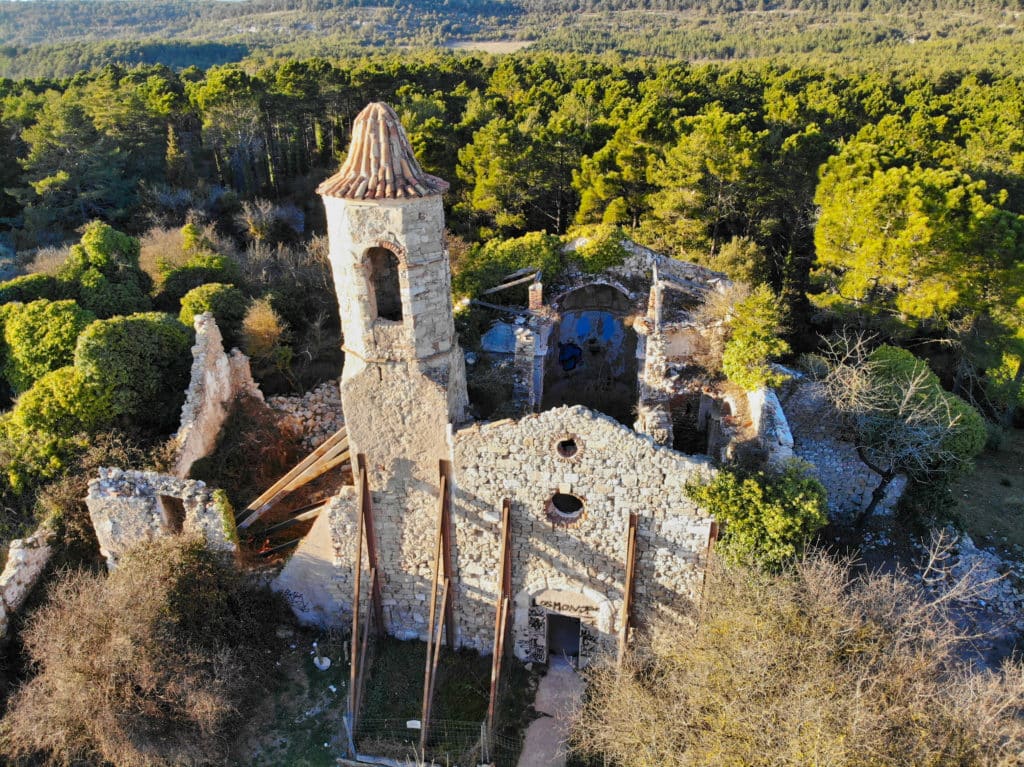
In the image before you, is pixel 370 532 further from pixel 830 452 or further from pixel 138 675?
pixel 830 452

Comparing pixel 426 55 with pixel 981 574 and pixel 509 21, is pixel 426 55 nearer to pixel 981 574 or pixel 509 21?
pixel 509 21

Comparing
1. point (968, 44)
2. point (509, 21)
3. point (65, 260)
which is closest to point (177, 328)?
point (65, 260)

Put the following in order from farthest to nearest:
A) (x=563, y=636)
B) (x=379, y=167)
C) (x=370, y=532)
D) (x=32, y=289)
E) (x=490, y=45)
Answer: (x=490, y=45), (x=32, y=289), (x=563, y=636), (x=370, y=532), (x=379, y=167)

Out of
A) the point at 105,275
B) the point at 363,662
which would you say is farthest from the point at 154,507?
the point at 105,275

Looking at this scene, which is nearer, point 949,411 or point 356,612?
point 356,612

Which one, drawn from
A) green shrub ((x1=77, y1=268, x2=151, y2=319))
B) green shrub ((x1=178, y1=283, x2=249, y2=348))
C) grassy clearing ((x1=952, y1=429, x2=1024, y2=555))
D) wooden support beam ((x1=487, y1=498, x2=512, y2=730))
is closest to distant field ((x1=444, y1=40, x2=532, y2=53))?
green shrub ((x1=77, y1=268, x2=151, y2=319))

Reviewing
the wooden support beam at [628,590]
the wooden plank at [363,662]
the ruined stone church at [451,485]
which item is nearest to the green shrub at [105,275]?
the ruined stone church at [451,485]

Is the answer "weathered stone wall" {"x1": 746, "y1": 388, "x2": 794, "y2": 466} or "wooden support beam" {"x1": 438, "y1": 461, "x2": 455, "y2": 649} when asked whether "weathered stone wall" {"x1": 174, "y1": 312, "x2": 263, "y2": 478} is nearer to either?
"wooden support beam" {"x1": 438, "y1": 461, "x2": 455, "y2": 649}
